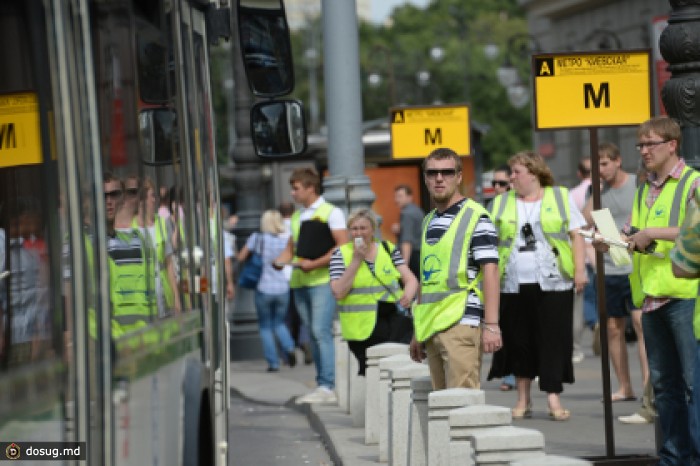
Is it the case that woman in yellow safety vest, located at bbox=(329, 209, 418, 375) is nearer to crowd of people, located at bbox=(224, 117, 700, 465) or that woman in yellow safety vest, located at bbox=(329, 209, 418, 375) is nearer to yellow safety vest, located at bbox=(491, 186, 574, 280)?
crowd of people, located at bbox=(224, 117, 700, 465)

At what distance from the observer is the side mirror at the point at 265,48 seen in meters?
8.34

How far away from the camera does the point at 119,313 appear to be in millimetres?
4590

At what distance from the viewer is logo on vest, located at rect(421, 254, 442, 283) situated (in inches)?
361

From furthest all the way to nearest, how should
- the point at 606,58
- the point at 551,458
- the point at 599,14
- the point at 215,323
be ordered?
1. the point at 599,14
2. the point at 606,58
3. the point at 215,323
4. the point at 551,458

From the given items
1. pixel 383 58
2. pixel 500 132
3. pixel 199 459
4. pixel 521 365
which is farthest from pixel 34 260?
pixel 383 58

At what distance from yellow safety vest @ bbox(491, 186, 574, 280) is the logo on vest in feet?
11.9

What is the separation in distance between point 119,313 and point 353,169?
11577mm

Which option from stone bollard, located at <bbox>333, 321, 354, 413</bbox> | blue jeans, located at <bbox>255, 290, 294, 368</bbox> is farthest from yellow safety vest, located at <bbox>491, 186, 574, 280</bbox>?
blue jeans, located at <bbox>255, 290, 294, 368</bbox>

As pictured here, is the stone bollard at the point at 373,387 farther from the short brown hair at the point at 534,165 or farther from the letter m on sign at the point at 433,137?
the letter m on sign at the point at 433,137

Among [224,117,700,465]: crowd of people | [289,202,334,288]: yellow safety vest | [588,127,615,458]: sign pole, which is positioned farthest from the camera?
[289,202,334,288]: yellow safety vest

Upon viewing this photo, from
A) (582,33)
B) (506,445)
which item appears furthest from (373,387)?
(582,33)

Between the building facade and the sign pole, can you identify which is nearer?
the sign pole

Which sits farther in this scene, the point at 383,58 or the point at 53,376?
the point at 383,58

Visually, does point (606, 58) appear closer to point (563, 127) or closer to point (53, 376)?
point (563, 127)
